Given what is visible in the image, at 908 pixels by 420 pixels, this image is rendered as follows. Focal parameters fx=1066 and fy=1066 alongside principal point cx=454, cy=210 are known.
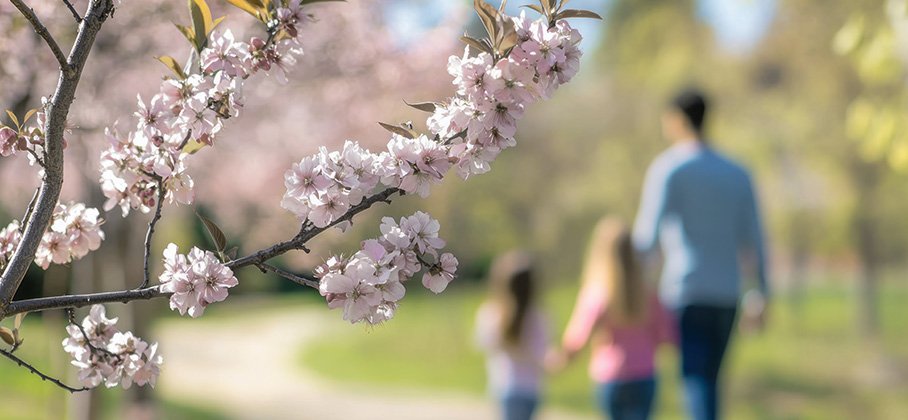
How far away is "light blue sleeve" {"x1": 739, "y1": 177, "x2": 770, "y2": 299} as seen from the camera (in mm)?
5336

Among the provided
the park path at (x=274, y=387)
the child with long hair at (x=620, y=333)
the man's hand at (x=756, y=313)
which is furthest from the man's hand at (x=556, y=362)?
the park path at (x=274, y=387)

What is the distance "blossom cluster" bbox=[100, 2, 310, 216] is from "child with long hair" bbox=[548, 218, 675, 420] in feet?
12.1

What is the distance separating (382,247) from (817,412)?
462 inches

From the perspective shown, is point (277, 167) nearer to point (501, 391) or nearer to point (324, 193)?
point (501, 391)

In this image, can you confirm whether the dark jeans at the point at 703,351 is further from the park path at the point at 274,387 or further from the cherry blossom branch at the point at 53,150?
the park path at the point at 274,387

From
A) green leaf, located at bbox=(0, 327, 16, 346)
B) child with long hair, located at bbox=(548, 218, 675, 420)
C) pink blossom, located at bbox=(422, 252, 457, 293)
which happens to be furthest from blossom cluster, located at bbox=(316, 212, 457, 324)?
child with long hair, located at bbox=(548, 218, 675, 420)

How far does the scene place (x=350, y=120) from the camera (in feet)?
30.5

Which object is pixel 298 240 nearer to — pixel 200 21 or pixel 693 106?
pixel 200 21

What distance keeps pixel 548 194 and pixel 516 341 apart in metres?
13.1

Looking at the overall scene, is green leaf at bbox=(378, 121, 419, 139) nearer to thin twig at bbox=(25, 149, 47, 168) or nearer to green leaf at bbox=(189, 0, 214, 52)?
green leaf at bbox=(189, 0, 214, 52)

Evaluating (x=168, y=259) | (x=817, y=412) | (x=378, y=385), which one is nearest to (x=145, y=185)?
(x=168, y=259)

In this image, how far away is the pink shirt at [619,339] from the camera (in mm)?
5500

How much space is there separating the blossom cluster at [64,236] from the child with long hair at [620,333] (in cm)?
357

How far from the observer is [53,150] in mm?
1844
